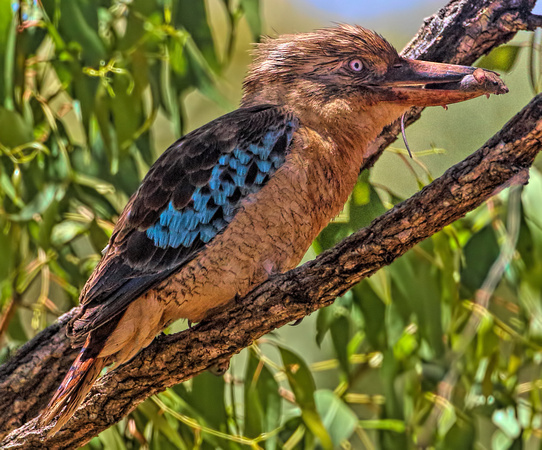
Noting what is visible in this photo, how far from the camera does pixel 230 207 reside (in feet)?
6.89

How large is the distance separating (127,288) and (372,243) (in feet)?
2.24

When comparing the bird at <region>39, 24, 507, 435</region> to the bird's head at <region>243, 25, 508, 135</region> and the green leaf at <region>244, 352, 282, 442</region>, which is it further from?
the green leaf at <region>244, 352, 282, 442</region>

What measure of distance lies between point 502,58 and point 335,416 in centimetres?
130

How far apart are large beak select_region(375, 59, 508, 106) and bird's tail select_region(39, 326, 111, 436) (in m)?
1.06

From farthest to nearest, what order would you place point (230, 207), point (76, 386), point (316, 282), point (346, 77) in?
point (346, 77), point (230, 207), point (76, 386), point (316, 282)

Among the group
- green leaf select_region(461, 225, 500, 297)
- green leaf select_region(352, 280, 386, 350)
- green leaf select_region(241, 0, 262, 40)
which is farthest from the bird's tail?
green leaf select_region(461, 225, 500, 297)

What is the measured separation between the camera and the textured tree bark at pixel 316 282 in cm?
157

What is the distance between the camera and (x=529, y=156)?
1.53 m

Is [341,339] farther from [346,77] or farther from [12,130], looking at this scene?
[12,130]

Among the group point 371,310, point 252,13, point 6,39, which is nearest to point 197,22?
point 252,13

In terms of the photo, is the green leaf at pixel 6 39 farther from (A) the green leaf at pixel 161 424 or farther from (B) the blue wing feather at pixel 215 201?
(A) the green leaf at pixel 161 424

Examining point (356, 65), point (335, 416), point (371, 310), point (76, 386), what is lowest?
point (335, 416)

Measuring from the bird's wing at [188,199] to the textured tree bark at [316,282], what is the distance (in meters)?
0.19

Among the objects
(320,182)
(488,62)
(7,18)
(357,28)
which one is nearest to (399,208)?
(320,182)
